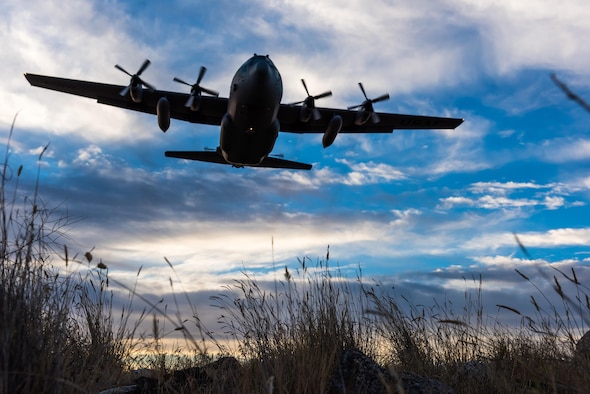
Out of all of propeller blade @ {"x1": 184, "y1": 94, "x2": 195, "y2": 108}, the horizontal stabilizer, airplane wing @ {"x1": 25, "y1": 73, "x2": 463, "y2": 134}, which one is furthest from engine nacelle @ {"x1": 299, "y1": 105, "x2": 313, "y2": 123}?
propeller blade @ {"x1": 184, "y1": 94, "x2": 195, "y2": 108}

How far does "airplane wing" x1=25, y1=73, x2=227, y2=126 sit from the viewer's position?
2716 centimetres

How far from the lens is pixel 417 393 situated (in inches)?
167

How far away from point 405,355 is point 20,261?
506cm

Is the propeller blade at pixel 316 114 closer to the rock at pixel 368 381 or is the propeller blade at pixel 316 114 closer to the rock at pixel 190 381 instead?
the rock at pixel 190 381

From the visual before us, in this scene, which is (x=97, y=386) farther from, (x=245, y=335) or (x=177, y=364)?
(x=177, y=364)

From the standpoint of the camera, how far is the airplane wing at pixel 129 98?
2716 cm

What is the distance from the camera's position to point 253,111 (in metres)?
22.2

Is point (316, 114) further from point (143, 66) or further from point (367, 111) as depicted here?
point (143, 66)

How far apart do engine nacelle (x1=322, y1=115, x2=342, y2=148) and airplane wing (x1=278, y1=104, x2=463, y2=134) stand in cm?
512

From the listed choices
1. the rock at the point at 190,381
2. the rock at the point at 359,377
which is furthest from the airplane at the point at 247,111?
the rock at the point at 359,377

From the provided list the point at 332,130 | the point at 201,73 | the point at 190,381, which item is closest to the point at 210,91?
the point at 201,73

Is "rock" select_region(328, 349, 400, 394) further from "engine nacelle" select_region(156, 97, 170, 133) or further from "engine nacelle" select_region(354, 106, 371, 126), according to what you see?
"engine nacelle" select_region(354, 106, 371, 126)

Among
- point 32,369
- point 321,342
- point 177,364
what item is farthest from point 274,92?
point 32,369

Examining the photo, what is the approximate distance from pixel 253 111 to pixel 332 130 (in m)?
3.89
